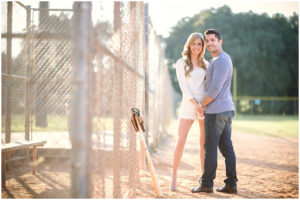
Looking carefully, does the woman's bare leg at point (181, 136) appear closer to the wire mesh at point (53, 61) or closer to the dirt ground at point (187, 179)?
the dirt ground at point (187, 179)

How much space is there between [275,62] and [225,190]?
3701cm

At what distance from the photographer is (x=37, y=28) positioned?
650cm

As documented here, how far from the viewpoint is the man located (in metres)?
3.51

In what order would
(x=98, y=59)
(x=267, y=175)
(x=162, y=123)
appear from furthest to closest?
(x=162, y=123)
(x=267, y=175)
(x=98, y=59)

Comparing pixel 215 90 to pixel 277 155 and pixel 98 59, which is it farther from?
pixel 277 155

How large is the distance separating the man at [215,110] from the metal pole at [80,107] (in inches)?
75.4

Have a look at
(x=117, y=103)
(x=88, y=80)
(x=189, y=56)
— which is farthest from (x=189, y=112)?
(x=88, y=80)

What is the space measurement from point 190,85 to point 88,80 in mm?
2007

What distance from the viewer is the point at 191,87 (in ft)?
12.5

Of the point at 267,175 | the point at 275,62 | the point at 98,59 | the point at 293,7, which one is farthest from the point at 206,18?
the point at 98,59

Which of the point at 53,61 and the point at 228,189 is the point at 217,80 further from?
the point at 53,61

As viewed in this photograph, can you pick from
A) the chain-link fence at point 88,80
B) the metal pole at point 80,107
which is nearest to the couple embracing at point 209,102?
the chain-link fence at point 88,80

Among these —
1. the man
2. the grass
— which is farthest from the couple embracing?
the grass

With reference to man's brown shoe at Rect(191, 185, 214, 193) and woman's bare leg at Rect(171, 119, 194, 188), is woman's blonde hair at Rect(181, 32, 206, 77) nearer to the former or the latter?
woman's bare leg at Rect(171, 119, 194, 188)
